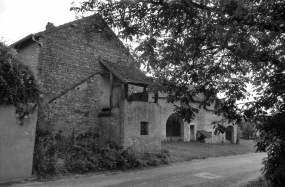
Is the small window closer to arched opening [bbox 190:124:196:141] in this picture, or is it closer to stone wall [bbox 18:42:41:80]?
stone wall [bbox 18:42:41:80]

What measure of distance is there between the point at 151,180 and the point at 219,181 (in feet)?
8.92

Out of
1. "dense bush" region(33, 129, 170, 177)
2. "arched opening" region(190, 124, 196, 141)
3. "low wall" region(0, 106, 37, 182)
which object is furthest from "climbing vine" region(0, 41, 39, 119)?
"arched opening" region(190, 124, 196, 141)

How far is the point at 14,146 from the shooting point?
9688mm

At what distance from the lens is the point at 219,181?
10.7 meters

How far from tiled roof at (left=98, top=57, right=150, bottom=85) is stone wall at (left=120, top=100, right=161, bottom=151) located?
1.23 m

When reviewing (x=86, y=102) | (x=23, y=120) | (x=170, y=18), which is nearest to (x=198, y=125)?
(x=86, y=102)

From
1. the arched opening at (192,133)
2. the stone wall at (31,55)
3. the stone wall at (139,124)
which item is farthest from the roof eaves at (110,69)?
the arched opening at (192,133)

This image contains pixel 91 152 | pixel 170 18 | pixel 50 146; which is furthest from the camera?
pixel 91 152

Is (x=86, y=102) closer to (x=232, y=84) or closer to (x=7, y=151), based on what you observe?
(x=7, y=151)

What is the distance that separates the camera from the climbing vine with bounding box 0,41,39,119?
9672 mm

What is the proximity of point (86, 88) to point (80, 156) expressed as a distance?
4.83 m

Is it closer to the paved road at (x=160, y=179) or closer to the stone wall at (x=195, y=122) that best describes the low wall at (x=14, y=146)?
the paved road at (x=160, y=179)

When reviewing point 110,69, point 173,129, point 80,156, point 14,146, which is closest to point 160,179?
point 80,156

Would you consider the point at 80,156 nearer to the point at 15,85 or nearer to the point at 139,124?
the point at 139,124
